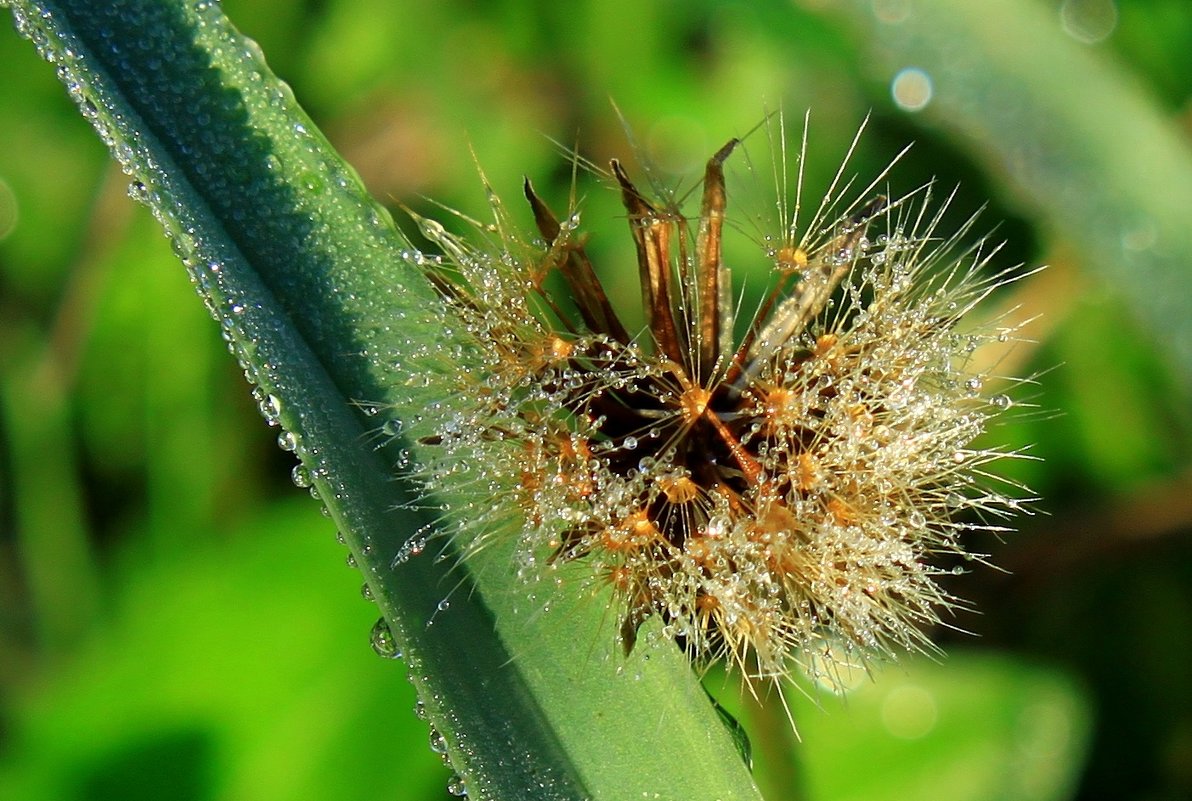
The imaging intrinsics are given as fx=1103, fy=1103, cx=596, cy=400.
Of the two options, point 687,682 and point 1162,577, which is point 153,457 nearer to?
point 687,682

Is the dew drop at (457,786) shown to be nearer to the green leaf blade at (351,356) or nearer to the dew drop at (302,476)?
the green leaf blade at (351,356)

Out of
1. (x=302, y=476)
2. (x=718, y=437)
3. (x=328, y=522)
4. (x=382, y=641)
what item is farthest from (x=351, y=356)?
(x=328, y=522)

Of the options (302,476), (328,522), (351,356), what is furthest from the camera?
(328,522)

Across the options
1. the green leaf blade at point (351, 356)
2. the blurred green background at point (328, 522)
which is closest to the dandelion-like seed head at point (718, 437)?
the green leaf blade at point (351, 356)

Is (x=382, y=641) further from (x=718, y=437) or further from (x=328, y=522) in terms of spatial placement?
(x=328, y=522)

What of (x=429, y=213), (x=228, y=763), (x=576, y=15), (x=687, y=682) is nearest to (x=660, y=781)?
(x=687, y=682)

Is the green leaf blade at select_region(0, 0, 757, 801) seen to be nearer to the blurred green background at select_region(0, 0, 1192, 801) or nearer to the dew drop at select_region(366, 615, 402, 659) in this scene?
the dew drop at select_region(366, 615, 402, 659)
